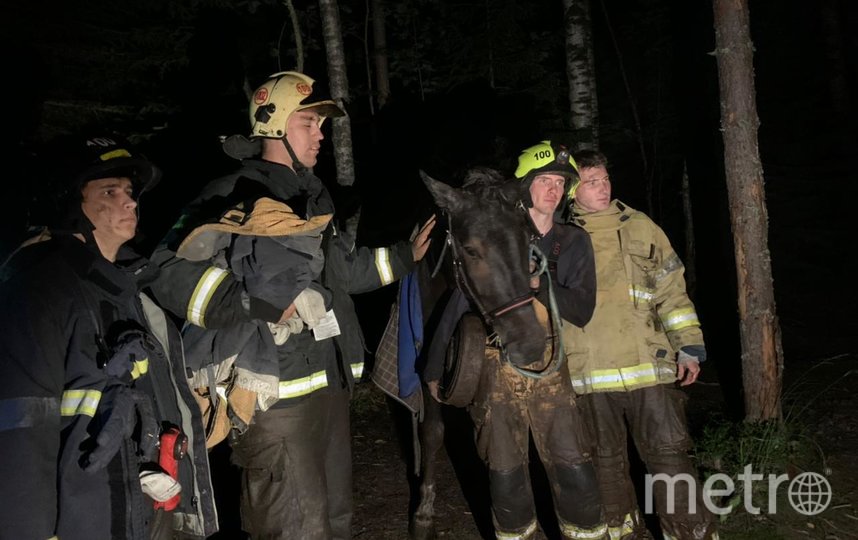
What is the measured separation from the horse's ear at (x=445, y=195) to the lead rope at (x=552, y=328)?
563 mm

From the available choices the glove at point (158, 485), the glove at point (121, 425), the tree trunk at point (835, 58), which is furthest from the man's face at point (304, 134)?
the tree trunk at point (835, 58)

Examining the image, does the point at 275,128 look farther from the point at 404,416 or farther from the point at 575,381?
the point at 404,416

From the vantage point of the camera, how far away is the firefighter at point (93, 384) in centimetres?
210

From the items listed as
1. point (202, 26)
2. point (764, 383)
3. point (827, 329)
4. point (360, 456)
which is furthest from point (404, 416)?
point (827, 329)

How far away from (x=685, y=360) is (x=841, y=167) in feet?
53.3

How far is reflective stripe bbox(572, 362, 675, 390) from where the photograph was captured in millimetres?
3959

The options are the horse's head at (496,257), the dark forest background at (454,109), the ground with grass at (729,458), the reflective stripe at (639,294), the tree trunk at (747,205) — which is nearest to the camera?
the horse's head at (496,257)

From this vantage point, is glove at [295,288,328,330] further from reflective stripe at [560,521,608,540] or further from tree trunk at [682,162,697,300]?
tree trunk at [682,162,697,300]

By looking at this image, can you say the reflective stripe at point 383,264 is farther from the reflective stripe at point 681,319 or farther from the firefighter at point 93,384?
the reflective stripe at point 681,319

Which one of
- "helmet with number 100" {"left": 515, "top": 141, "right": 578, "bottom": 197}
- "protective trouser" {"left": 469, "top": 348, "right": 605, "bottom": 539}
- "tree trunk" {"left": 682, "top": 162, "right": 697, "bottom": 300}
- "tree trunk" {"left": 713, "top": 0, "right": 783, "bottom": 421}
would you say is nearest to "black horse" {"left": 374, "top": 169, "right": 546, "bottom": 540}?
"helmet with number 100" {"left": 515, "top": 141, "right": 578, "bottom": 197}

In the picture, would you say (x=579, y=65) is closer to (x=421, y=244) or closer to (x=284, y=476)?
(x=421, y=244)

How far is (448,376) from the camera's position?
384 cm

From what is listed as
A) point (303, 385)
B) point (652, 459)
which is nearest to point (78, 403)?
point (303, 385)

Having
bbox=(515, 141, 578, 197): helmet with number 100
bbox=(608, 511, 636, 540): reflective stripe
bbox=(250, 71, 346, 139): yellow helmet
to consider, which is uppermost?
bbox=(250, 71, 346, 139): yellow helmet
